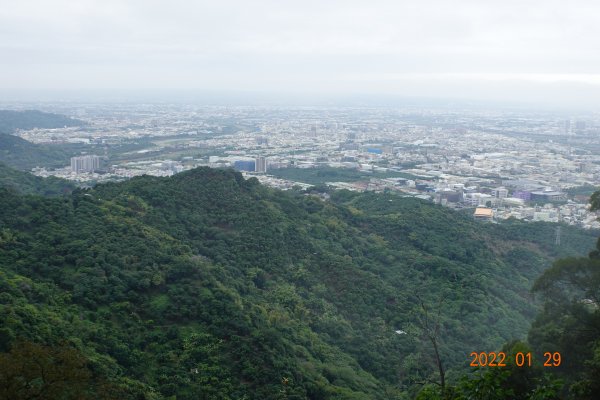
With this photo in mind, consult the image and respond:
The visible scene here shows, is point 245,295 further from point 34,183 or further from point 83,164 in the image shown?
point 83,164

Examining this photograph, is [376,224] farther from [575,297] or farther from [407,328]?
[575,297]

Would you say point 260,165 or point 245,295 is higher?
point 245,295

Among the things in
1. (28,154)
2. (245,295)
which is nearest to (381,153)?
(28,154)

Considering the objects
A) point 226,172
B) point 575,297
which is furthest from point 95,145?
point 575,297

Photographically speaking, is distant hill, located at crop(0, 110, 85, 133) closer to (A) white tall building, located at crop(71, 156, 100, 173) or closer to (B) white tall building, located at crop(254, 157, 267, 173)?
(A) white tall building, located at crop(71, 156, 100, 173)

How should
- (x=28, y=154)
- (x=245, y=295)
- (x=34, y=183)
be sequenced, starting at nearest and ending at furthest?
(x=245, y=295), (x=34, y=183), (x=28, y=154)
